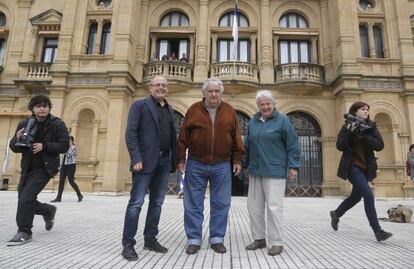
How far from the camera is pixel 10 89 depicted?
18.4 meters

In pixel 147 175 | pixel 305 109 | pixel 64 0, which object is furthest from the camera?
pixel 64 0

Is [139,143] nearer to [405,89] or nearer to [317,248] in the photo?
[317,248]

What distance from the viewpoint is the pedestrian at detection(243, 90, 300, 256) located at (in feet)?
14.0

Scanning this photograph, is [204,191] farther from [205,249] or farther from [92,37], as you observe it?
[92,37]

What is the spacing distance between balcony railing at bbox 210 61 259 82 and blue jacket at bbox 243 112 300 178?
12.2 meters

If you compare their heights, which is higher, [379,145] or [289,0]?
[289,0]

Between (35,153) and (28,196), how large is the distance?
61cm

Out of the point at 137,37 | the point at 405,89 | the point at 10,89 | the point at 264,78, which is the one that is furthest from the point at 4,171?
the point at 405,89

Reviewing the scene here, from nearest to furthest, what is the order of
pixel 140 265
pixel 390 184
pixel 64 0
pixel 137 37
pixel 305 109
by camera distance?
1. pixel 140 265
2. pixel 390 184
3. pixel 305 109
4. pixel 137 37
5. pixel 64 0

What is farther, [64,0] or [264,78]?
[64,0]

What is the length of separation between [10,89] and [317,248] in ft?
63.9

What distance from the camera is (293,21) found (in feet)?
61.7

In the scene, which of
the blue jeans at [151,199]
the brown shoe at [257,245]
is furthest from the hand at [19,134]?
the brown shoe at [257,245]

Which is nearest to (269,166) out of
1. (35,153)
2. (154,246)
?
(154,246)
